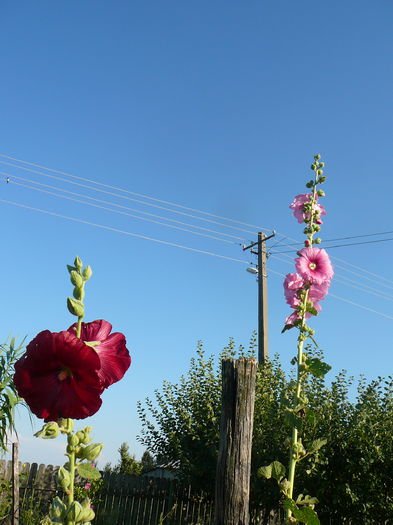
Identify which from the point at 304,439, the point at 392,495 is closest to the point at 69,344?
the point at 304,439

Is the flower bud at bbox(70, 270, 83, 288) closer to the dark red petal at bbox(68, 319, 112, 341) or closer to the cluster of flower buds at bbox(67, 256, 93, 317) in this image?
the cluster of flower buds at bbox(67, 256, 93, 317)

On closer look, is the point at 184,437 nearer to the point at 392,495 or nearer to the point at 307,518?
the point at 392,495

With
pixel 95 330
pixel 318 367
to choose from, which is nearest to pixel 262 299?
pixel 318 367

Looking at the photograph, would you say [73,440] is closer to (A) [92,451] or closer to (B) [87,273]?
(A) [92,451]

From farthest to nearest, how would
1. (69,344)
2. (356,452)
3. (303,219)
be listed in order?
(356,452), (303,219), (69,344)

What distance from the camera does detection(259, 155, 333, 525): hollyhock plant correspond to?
10.9ft

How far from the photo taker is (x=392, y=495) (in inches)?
387

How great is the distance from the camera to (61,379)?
1348 millimetres

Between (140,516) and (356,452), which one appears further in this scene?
(140,516)

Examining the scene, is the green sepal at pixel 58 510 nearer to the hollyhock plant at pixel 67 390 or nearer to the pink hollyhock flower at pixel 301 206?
the hollyhock plant at pixel 67 390

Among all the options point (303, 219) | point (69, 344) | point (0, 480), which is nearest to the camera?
point (69, 344)

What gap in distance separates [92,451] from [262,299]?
13.8 metres

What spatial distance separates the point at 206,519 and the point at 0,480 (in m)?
4.60

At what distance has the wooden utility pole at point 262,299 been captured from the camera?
1405 centimetres
